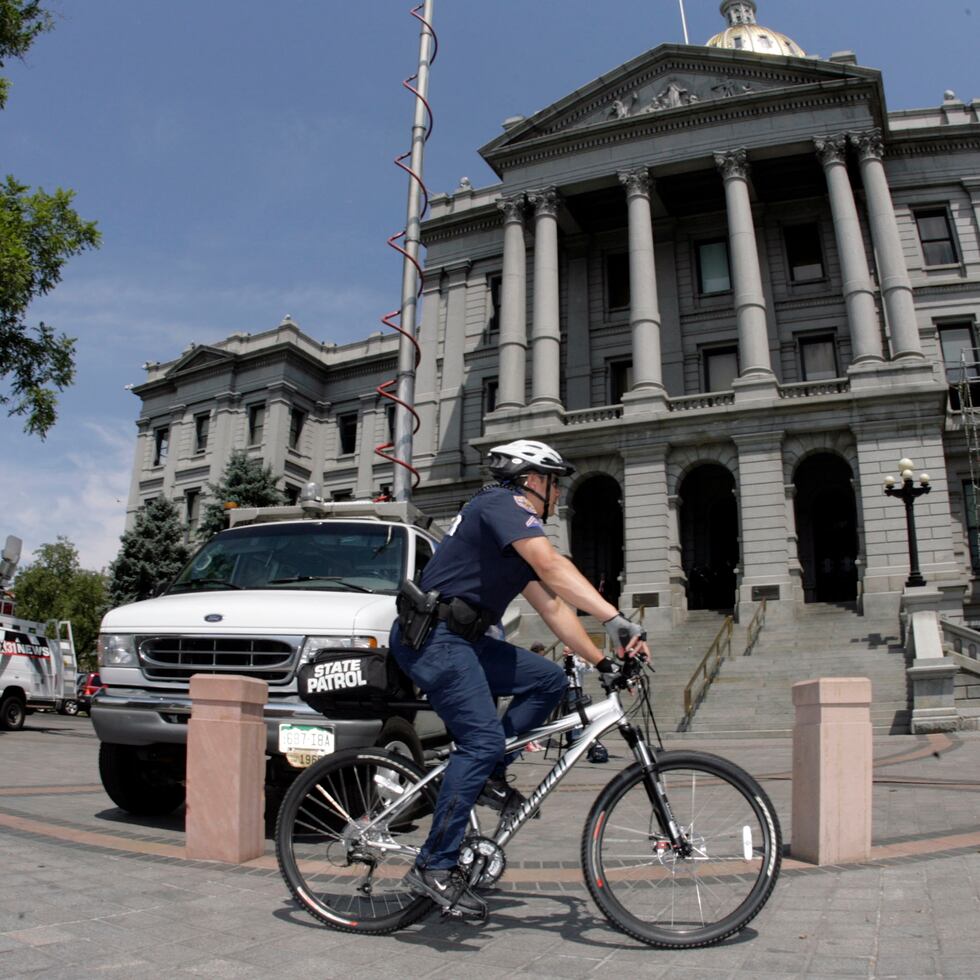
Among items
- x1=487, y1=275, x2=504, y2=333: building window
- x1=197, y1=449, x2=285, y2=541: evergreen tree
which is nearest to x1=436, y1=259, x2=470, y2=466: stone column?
x1=487, y1=275, x2=504, y2=333: building window

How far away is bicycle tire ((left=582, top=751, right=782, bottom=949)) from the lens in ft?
12.1

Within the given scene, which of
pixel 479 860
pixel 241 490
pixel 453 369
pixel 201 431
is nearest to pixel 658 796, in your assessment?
pixel 479 860

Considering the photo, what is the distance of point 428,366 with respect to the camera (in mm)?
39250

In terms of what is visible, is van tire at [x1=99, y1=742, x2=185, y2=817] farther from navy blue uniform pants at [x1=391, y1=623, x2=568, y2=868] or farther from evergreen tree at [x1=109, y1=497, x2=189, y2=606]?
evergreen tree at [x1=109, y1=497, x2=189, y2=606]

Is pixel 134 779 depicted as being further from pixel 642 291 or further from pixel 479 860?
pixel 642 291

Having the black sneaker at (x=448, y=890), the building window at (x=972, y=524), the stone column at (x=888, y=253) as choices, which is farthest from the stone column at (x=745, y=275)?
the black sneaker at (x=448, y=890)

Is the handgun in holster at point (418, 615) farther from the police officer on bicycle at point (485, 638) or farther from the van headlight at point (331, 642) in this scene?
the van headlight at point (331, 642)

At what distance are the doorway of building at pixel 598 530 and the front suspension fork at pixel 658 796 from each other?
1131 inches

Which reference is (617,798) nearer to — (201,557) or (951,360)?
(201,557)

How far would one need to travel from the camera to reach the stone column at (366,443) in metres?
48.2

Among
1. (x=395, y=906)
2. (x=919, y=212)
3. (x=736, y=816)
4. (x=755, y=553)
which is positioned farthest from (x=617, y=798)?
(x=919, y=212)

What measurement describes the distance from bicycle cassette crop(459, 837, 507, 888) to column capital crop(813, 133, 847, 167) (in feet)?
103

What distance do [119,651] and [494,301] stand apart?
3351 cm

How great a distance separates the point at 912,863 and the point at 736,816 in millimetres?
2186
